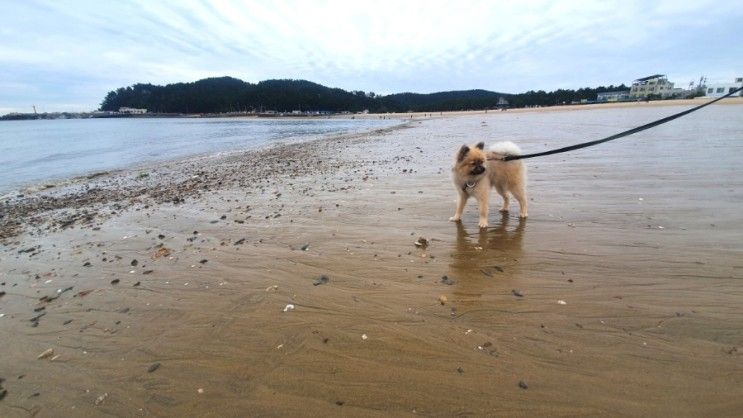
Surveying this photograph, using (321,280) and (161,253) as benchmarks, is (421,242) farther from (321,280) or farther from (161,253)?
(161,253)

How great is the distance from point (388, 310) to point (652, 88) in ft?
435

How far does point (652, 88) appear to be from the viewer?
101m

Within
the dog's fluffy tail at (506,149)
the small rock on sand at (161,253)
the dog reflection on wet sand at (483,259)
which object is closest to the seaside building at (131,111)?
the small rock on sand at (161,253)

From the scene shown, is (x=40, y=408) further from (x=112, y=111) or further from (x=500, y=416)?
(x=112, y=111)

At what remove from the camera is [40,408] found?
2391 millimetres

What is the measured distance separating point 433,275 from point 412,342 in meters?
1.21

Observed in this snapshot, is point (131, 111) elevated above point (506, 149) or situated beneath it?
elevated above

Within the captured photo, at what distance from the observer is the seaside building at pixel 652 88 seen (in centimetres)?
9638

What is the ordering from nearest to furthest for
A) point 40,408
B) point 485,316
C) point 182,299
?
point 40,408 → point 485,316 → point 182,299

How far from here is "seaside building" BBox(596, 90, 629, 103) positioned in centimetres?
10388

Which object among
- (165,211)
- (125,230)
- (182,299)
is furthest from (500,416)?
(165,211)

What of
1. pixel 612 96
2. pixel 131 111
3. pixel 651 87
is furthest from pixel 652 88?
pixel 131 111

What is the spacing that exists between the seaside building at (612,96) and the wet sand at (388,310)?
12264 cm

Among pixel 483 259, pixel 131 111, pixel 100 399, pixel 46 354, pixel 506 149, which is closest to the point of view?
pixel 100 399
